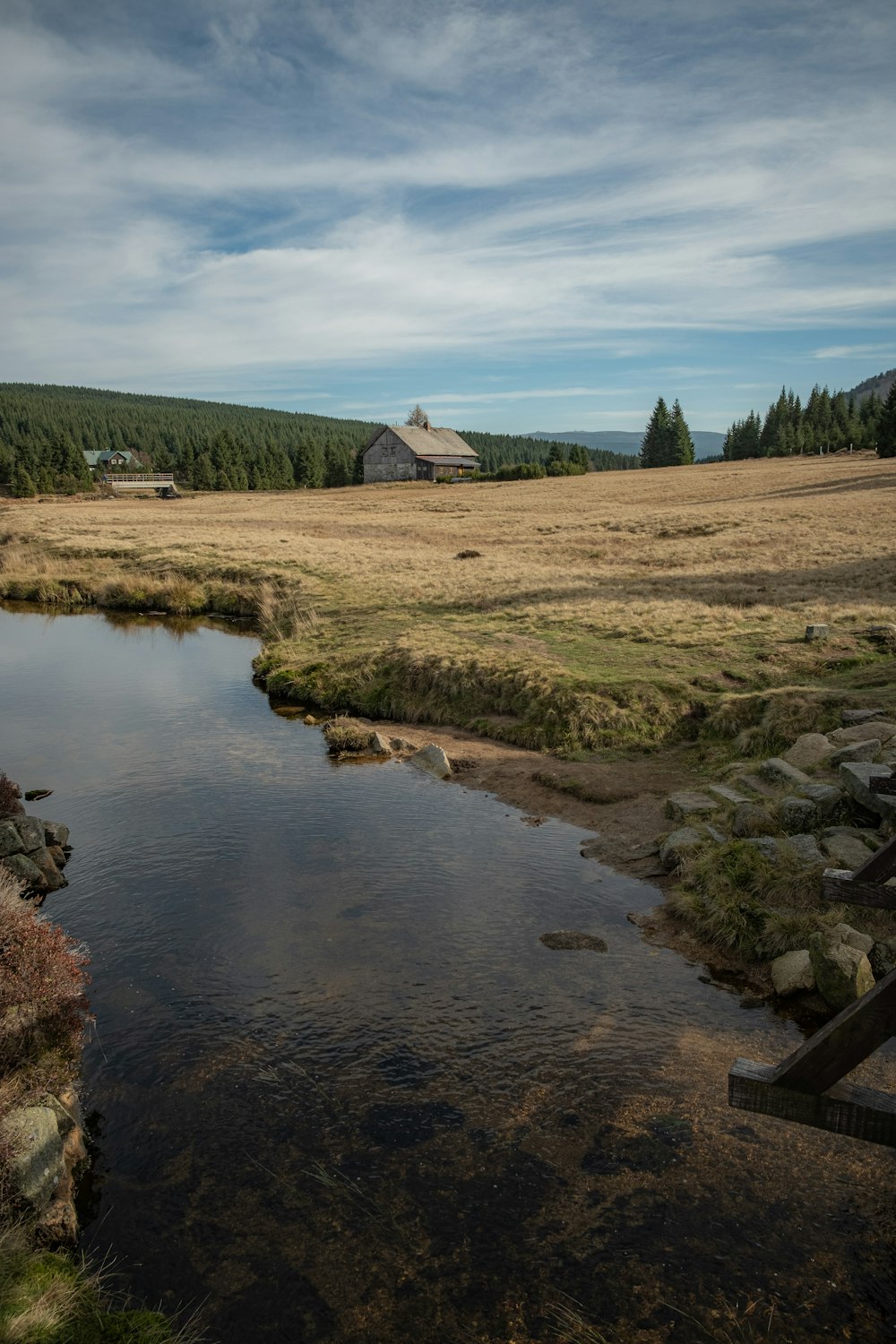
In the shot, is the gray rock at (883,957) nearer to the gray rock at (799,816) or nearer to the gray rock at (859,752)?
the gray rock at (799,816)

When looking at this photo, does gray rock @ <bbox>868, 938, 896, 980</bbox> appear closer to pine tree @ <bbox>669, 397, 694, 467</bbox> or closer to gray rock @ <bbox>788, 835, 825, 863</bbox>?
gray rock @ <bbox>788, 835, 825, 863</bbox>

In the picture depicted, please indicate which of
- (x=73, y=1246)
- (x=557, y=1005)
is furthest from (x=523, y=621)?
(x=73, y=1246)

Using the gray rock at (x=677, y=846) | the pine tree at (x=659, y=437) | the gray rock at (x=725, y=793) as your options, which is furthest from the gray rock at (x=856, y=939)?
the pine tree at (x=659, y=437)

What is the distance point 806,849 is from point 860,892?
547cm

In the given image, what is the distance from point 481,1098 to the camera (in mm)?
8430

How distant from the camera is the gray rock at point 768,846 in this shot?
12.4 meters

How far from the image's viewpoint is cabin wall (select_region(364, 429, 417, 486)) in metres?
116

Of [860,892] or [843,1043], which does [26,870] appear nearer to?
[860,892]

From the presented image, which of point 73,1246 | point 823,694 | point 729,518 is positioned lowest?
point 73,1246

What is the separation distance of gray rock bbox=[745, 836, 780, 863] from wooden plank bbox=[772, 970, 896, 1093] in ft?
24.2

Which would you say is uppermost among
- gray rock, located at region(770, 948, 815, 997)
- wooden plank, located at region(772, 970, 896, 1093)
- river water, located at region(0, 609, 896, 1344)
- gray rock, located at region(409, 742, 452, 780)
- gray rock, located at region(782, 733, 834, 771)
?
wooden plank, located at region(772, 970, 896, 1093)

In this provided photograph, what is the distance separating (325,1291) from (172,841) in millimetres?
9292

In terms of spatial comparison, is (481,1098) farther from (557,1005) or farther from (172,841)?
(172,841)

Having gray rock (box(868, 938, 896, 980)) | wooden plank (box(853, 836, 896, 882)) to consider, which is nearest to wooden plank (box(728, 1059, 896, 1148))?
wooden plank (box(853, 836, 896, 882))
